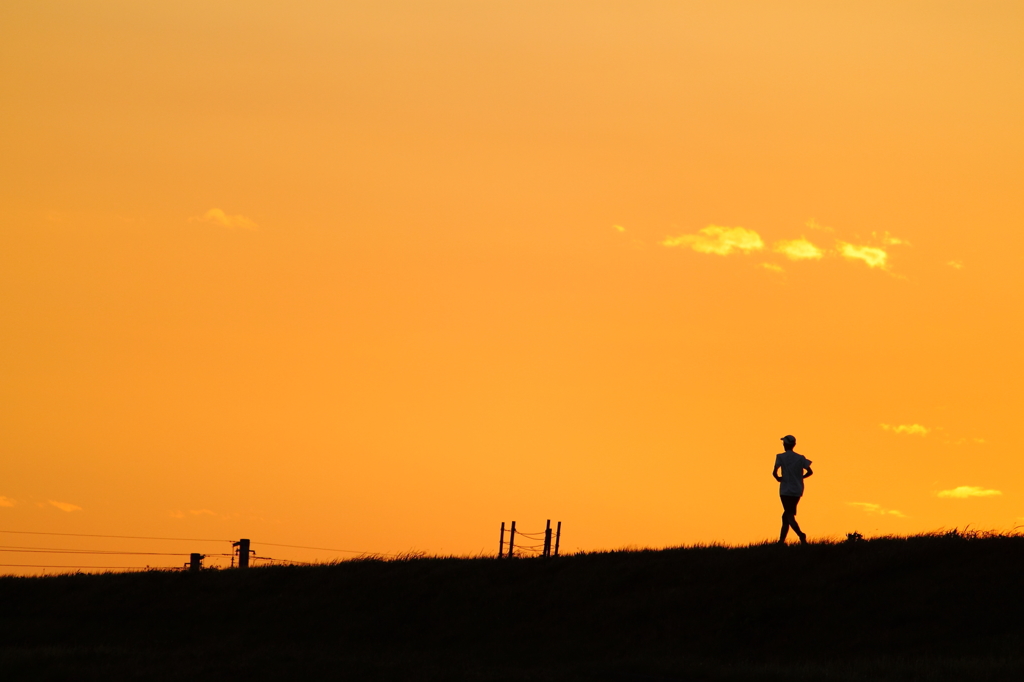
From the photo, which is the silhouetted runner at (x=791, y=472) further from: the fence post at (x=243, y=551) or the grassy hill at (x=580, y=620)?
the fence post at (x=243, y=551)

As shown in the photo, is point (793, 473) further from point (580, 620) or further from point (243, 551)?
point (243, 551)

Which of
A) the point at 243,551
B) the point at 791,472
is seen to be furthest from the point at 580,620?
the point at 243,551

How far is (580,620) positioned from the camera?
81.0 ft

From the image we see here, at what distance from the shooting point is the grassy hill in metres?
20.5

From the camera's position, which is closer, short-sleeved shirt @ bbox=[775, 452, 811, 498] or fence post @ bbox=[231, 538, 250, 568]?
short-sleeved shirt @ bbox=[775, 452, 811, 498]

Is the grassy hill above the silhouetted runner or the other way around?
the other way around

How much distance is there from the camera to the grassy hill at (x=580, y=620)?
2047cm

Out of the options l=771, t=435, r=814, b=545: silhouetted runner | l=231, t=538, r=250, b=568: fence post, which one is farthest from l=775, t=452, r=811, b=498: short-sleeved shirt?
l=231, t=538, r=250, b=568: fence post

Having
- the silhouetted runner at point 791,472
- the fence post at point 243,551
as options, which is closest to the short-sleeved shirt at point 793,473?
the silhouetted runner at point 791,472

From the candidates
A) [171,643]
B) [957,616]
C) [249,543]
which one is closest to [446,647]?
[171,643]

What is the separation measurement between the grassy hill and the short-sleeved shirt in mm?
1490

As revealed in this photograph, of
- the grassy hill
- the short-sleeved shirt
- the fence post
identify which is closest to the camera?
the grassy hill

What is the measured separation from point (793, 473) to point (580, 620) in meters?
5.49

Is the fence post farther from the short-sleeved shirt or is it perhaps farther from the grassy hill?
the short-sleeved shirt
